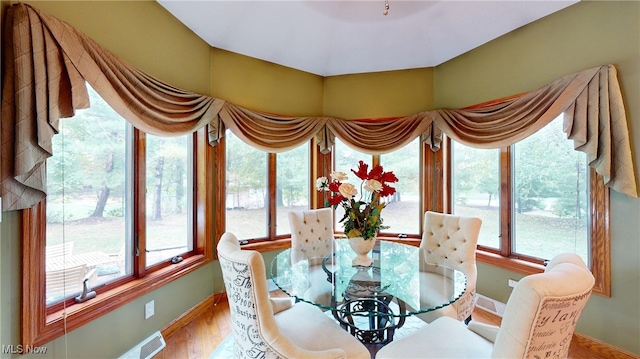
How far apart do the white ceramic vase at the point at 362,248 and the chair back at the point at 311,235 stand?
0.39 m

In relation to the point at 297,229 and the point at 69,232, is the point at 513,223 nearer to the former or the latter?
the point at 297,229

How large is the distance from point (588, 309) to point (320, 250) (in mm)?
2188

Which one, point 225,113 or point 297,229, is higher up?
point 225,113

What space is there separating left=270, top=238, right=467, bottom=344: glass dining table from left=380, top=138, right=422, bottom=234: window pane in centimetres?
116

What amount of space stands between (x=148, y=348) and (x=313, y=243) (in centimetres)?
152

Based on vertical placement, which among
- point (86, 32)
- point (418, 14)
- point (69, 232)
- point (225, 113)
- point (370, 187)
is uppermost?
point (418, 14)

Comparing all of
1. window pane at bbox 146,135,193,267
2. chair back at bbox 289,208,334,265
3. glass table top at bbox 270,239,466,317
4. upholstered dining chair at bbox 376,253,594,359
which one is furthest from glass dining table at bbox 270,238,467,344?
window pane at bbox 146,135,193,267

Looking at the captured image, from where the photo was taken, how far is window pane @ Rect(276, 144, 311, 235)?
3.33m

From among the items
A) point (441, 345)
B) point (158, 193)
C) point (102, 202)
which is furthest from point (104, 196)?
point (441, 345)

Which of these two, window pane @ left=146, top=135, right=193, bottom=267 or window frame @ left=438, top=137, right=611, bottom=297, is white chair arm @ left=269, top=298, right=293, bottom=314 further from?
window frame @ left=438, top=137, right=611, bottom=297

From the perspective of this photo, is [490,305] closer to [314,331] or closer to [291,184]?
[314,331]

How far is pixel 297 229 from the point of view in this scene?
2604 mm

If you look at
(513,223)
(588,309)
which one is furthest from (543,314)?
(513,223)

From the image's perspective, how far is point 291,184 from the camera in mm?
3400
